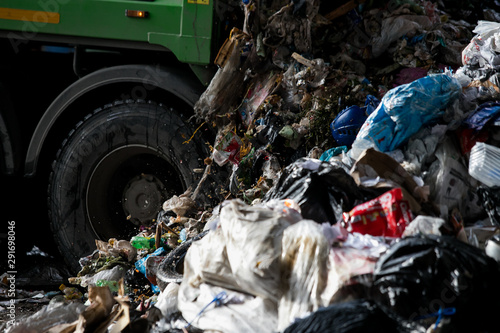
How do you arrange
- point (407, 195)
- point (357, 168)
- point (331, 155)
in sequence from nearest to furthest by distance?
point (407, 195) < point (357, 168) < point (331, 155)

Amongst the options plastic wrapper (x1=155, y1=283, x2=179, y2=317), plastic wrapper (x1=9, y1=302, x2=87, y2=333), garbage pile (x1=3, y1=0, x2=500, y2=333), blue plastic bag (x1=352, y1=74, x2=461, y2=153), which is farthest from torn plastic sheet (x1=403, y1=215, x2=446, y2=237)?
plastic wrapper (x1=9, y1=302, x2=87, y2=333)

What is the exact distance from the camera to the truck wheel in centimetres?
391

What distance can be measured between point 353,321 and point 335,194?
0.91 m

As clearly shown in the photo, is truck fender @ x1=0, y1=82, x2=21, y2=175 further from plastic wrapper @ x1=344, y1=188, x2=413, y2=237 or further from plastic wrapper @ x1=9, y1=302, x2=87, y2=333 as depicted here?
plastic wrapper @ x1=344, y1=188, x2=413, y2=237

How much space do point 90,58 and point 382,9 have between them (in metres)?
2.39

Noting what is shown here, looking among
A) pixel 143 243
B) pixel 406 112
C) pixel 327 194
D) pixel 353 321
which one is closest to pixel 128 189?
pixel 143 243

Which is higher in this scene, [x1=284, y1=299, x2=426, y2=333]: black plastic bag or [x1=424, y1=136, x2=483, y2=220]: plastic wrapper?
[x1=424, y1=136, x2=483, y2=220]: plastic wrapper

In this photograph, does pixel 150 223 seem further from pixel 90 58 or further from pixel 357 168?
pixel 357 168

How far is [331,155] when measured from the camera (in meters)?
3.08

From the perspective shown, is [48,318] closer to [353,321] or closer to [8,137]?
[353,321]

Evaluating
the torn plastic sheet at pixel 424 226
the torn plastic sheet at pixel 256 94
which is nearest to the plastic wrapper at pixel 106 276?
the torn plastic sheet at pixel 256 94

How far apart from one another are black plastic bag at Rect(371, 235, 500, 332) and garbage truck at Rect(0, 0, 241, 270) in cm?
229

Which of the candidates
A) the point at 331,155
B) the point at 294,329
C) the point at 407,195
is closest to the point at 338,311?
the point at 294,329

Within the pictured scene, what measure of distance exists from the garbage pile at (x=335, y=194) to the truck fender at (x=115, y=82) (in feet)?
0.68
